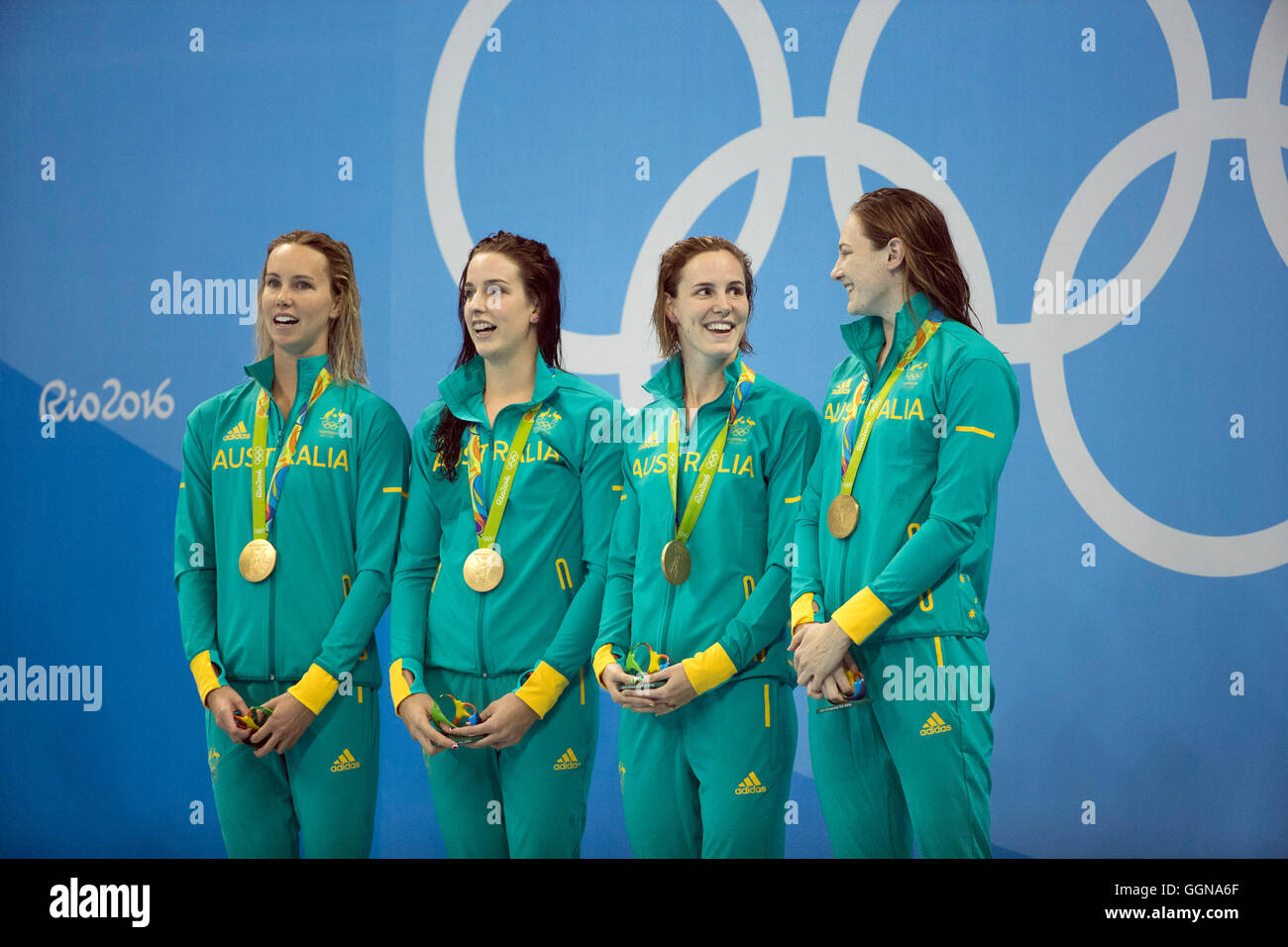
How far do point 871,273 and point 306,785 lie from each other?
216cm

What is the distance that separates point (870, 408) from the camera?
3045 millimetres

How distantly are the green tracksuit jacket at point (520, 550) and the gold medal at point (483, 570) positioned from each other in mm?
26

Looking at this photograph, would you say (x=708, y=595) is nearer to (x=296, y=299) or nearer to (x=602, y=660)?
(x=602, y=660)

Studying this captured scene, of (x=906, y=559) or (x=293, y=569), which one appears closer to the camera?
(x=906, y=559)

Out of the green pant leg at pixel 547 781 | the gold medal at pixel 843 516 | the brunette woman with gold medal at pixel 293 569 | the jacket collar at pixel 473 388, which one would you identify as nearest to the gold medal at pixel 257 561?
the brunette woman with gold medal at pixel 293 569

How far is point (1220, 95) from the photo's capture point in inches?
166

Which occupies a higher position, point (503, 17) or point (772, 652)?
point (503, 17)

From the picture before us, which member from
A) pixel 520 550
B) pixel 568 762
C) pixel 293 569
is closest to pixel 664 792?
pixel 568 762

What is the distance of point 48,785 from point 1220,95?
523 centimetres

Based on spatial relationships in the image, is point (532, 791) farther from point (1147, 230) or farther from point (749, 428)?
point (1147, 230)
